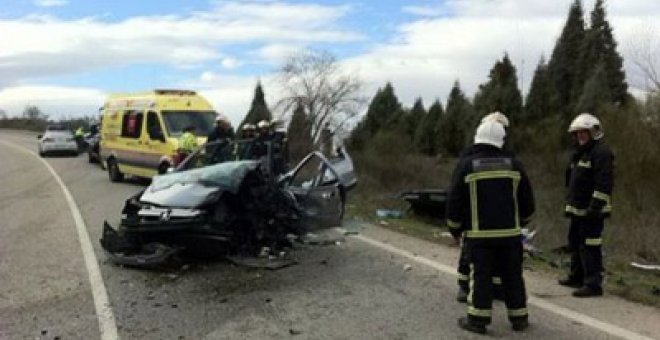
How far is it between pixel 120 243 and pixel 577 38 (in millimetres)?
31501

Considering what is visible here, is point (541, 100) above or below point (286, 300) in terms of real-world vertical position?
above

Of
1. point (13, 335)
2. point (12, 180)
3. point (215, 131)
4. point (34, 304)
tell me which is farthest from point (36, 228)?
point (12, 180)

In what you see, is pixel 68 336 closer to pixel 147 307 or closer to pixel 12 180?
pixel 147 307

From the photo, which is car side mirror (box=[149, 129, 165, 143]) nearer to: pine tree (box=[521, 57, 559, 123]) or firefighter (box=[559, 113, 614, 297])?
firefighter (box=[559, 113, 614, 297])

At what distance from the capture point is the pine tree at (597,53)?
3412 cm

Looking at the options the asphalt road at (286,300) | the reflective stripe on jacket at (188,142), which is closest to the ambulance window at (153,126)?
the reflective stripe on jacket at (188,142)

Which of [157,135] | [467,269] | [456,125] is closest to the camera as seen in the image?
[467,269]

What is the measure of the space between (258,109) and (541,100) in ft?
53.7

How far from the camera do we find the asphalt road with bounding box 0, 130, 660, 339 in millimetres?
6168

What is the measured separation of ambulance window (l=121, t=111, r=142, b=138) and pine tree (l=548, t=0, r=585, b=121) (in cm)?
2118

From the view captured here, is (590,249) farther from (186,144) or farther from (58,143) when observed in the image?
(58,143)

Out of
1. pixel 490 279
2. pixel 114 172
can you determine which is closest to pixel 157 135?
pixel 114 172

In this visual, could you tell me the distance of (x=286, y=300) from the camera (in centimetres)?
727

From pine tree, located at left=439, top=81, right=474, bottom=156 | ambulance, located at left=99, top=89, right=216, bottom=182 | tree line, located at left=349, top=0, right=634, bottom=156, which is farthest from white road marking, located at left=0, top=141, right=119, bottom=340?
pine tree, located at left=439, top=81, right=474, bottom=156
